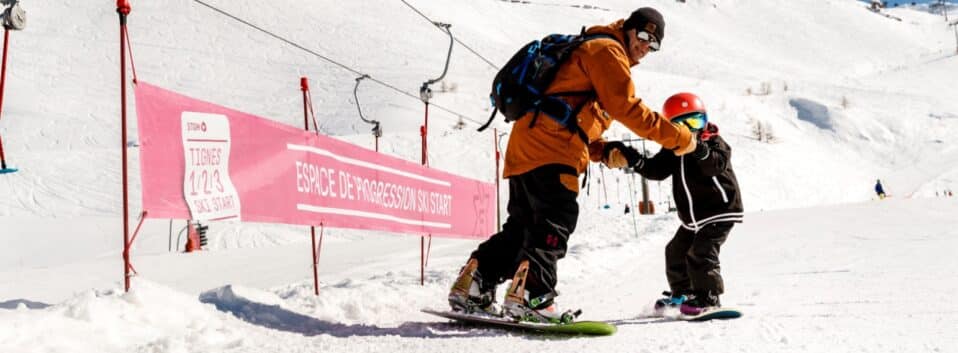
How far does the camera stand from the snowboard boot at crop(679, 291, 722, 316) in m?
4.07

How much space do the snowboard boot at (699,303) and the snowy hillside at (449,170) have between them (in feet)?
0.58

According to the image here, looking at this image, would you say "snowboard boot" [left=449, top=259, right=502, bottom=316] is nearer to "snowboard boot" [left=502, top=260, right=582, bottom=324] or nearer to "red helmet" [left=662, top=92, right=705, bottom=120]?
"snowboard boot" [left=502, top=260, right=582, bottom=324]

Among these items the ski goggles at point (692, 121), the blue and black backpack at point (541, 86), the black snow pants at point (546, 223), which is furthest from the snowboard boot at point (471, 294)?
the ski goggles at point (692, 121)

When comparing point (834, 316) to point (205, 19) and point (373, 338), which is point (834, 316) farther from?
point (205, 19)

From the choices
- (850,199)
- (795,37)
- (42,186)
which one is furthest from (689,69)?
(42,186)

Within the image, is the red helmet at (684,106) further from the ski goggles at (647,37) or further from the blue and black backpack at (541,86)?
the blue and black backpack at (541,86)

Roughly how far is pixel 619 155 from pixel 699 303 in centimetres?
89

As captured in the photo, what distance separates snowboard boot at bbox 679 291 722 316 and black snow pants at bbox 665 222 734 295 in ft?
0.09

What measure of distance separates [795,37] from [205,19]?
55635 millimetres

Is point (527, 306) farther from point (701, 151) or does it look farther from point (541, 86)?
point (701, 151)

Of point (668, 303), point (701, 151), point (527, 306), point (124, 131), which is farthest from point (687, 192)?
point (124, 131)

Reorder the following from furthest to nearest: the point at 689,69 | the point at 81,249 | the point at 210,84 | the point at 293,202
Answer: the point at 689,69 < the point at 210,84 < the point at 81,249 < the point at 293,202

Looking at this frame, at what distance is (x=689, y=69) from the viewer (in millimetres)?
53062

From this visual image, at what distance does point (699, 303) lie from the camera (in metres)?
4.14
